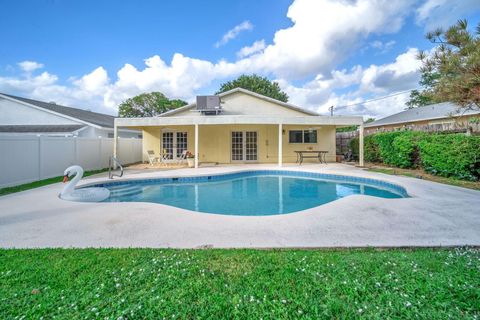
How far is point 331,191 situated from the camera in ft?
27.0

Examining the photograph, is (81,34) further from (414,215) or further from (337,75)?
(337,75)

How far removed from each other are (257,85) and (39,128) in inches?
950

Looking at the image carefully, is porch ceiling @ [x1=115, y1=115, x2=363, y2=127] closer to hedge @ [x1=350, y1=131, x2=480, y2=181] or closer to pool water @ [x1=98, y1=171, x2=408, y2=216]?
hedge @ [x1=350, y1=131, x2=480, y2=181]

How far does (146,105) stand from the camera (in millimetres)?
36219

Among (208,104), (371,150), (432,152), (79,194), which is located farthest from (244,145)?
(79,194)

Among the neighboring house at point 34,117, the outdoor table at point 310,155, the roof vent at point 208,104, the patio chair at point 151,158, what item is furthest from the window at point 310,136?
the neighboring house at point 34,117

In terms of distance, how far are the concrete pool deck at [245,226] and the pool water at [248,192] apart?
5.25 feet

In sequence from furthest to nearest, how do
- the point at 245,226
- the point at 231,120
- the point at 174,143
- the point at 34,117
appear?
the point at 34,117
the point at 174,143
the point at 231,120
the point at 245,226

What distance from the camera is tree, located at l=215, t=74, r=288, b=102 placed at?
31.9m

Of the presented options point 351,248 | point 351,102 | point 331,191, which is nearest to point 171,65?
point 331,191

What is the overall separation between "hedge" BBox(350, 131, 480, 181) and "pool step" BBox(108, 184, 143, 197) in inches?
435

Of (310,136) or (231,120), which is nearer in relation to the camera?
(231,120)

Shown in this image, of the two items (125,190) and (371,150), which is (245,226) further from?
(371,150)

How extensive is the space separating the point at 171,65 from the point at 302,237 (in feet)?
60.9
